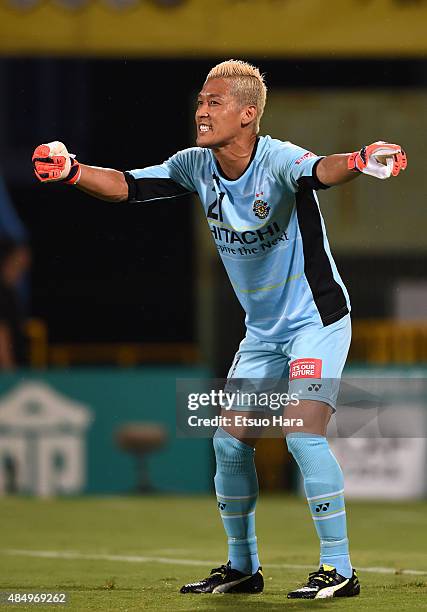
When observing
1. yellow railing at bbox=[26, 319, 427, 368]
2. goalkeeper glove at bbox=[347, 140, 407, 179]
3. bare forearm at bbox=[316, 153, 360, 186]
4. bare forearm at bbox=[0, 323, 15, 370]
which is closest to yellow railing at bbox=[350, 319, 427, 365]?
yellow railing at bbox=[26, 319, 427, 368]

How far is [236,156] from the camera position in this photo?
623 centimetres

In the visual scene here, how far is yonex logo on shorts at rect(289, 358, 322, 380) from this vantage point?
6047 millimetres

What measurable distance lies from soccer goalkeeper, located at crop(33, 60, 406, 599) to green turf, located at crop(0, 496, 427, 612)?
1.05 ft

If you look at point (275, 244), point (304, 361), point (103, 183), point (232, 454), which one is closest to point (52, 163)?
point (103, 183)

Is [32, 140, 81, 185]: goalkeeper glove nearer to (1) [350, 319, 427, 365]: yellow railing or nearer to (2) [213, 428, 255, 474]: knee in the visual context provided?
(2) [213, 428, 255, 474]: knee

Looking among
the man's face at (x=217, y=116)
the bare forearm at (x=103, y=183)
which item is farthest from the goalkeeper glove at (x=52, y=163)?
the man's face at (x=217, y=116)

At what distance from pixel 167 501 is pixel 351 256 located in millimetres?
7099

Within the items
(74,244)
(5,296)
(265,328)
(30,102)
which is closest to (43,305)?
(74,244)

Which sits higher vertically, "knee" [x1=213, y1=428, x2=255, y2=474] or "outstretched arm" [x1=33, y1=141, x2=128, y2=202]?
"outstretched arm" [x1=33, y1=141, x2=128, y2=202]

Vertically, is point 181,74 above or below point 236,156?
above

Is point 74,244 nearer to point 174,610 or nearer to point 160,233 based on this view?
point 160,233

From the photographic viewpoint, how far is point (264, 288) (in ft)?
20.7

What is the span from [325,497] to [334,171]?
1329mm

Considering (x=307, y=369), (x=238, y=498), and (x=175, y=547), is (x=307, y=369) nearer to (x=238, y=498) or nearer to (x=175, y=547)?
(x=238, y=498)
